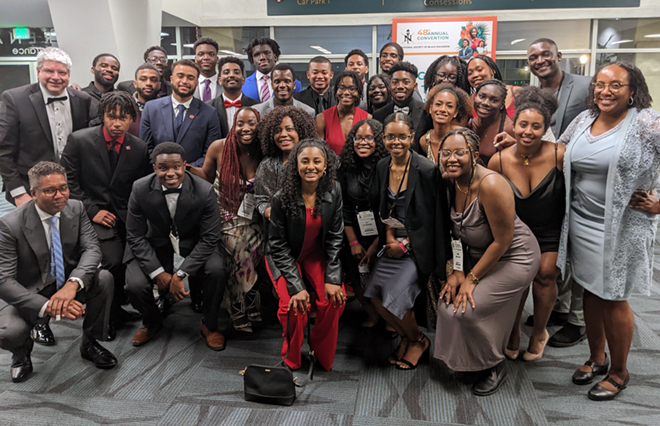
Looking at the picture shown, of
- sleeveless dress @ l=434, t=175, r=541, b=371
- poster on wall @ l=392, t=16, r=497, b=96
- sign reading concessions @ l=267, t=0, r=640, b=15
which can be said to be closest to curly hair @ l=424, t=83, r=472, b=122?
sleeveless dress @ l=434, t=175, r=541, b=371

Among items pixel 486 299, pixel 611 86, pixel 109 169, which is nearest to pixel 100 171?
pixel 109 169

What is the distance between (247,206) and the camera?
3.37 meters

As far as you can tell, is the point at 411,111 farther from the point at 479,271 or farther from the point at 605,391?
the point at 605,391

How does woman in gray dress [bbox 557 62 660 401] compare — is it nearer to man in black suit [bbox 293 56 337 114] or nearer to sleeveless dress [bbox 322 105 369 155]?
sleeveless dress [bbox 322 105 369 155]

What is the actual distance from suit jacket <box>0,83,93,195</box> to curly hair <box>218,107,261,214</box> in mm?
1353

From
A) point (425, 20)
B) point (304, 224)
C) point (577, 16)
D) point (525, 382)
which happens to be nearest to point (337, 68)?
point (425, 20)

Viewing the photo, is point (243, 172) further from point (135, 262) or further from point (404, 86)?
point (404, 86)

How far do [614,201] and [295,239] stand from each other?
181cm

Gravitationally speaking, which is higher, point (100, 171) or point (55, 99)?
Answer: point (55, 99)

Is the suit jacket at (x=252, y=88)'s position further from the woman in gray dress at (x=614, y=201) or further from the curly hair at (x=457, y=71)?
the woman in gray dress at (x=614, y=201)

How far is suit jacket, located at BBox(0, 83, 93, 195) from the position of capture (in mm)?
3441

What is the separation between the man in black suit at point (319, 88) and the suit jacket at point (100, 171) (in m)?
1.47

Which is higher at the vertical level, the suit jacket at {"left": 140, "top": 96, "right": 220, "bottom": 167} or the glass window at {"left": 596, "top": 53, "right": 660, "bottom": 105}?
the glass window at {"left": 596, "top": 53, "right": 660, "bottom": 105}

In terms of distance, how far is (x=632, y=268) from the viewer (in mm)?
2535
